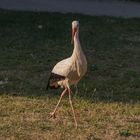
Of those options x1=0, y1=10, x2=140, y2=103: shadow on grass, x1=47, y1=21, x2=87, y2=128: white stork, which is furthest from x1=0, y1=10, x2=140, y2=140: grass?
x1=47, y1=21, x2=87, y2=128: white stork

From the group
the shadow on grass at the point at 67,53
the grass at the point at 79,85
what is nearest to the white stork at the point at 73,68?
the grass at the point at 79,85

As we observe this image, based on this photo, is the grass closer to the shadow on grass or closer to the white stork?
the shadow on grass

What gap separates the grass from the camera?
7552mm

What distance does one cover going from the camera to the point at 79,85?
9734 mm

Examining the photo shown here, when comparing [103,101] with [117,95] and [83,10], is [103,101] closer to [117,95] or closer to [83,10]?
[117,95]

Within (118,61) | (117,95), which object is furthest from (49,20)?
(117,95)

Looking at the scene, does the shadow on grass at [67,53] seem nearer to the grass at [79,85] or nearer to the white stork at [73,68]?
the grass at [79,85]

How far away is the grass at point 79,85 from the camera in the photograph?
24.8 ft

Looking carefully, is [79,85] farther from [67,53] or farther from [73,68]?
[67,53]

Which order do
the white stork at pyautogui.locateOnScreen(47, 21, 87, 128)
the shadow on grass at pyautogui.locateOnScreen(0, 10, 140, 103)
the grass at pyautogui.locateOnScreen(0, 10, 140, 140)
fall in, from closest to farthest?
the white stork at pyautogui.locateOnScreen(47, 21, 87, 128), the grass at pyautogui.locateOnScreen(0, 10, 140, 140), the shadow on grass at pyautogui.locateOnScreen(0, 10, 140, 103)

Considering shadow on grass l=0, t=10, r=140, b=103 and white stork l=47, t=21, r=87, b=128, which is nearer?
white stork l=47, t=21, r=87, b=128

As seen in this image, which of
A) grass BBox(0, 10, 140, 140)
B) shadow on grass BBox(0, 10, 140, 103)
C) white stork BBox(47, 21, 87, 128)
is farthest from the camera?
shadow on grass BBox(0, 10, 140, 103)

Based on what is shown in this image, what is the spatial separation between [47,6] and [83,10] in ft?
3.78

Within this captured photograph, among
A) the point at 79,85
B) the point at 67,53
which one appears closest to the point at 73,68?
the point at 79,85
